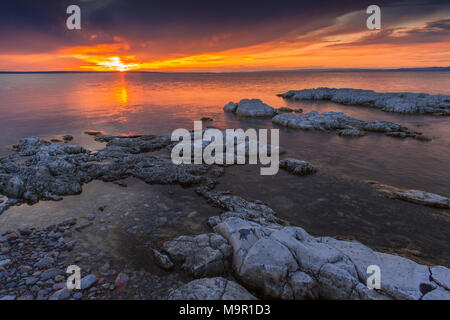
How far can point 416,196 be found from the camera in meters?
12.8

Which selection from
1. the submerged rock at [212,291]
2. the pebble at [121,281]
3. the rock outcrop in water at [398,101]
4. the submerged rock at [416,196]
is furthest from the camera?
the rock outcrop in water at [398,101]

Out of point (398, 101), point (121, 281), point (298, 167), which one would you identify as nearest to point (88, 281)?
point (121, 281)

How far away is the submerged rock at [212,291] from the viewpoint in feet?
19.1

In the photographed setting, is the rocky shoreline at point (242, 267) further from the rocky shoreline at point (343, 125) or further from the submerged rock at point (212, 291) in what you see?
the rocky shoreline at point (343, 125)

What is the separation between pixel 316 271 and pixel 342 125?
27420 mm

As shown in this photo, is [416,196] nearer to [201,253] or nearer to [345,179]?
[345,179]

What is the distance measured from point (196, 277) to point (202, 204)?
4920 mm

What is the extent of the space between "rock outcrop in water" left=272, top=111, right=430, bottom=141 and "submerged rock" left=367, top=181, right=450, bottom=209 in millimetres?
13905

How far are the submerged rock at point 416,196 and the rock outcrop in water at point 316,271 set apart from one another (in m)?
6.82

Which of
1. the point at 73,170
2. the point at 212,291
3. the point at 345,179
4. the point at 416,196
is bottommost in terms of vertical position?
the point at 212,291

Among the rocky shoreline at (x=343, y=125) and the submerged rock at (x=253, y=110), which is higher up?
the submerged rock at (x=253, y=110)

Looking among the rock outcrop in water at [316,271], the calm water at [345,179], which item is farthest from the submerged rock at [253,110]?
the rock outcrop in water at [316,271]
